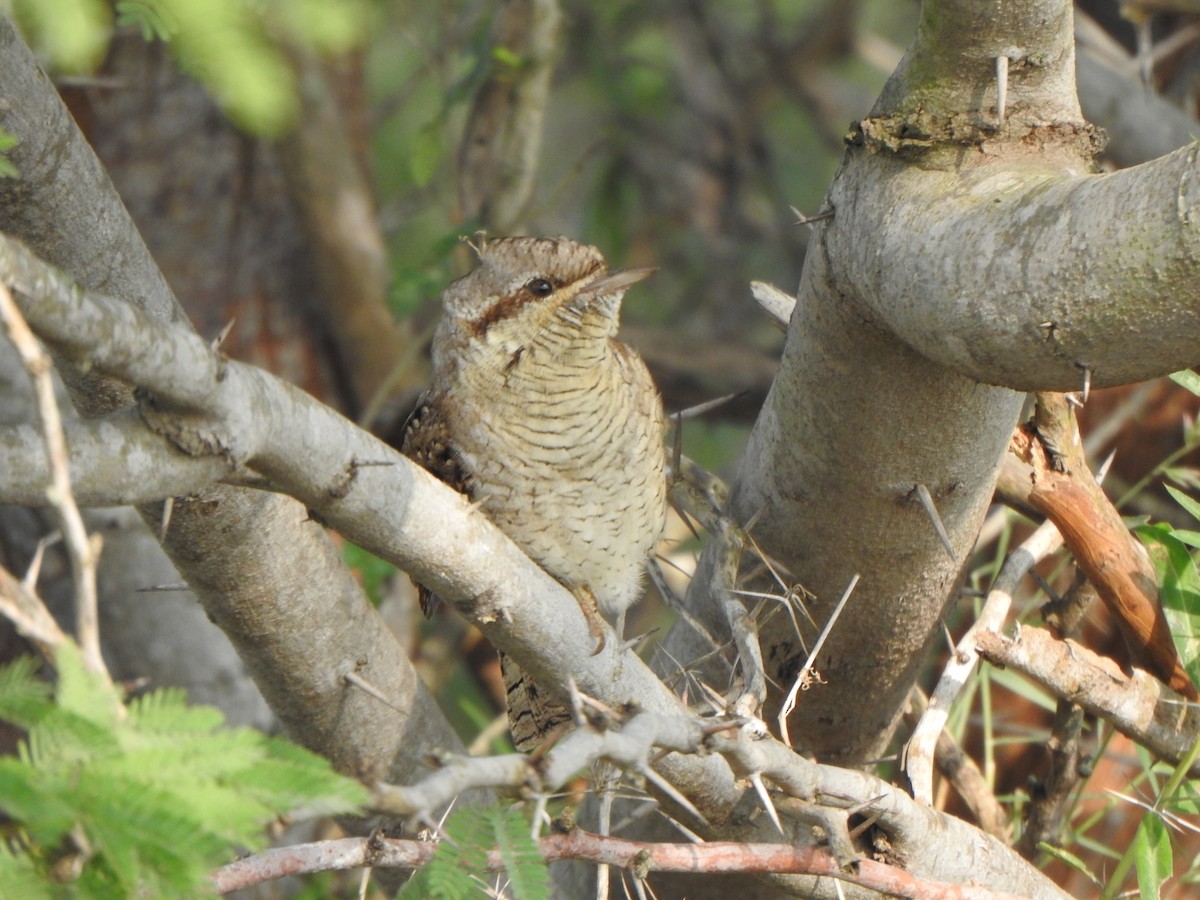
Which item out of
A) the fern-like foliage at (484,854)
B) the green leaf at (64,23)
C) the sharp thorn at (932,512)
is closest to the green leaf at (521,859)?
the fern-like foliage at (484,854)

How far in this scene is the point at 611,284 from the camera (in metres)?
2.60

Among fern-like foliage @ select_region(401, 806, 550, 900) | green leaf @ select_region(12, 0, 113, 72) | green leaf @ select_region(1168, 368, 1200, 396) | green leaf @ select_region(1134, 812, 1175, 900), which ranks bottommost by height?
green leaf @ select_region(1134, 812, 1175, 900)

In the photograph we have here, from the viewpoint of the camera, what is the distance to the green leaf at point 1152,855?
2.33 meters

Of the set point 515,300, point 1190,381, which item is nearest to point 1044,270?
point 1190,381

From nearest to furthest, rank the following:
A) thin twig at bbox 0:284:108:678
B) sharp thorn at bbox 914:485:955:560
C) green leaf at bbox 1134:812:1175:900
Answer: thin twig at bbox 0:284:108:678 < sharp thorn at bbox 914:485:955:560 < green leaf at bbox 1134:812:1175:900

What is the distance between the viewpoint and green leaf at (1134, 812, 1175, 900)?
91.7 inches

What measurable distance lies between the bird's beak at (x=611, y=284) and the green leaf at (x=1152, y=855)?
1483mm

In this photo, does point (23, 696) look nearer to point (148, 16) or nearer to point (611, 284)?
point (148, 16)

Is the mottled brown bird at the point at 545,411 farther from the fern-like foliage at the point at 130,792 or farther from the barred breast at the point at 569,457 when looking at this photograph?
the fern-like foliage at the point at 130,792

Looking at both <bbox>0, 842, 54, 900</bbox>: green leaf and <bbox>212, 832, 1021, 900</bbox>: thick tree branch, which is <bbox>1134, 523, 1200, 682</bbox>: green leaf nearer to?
<bbox>212, 832, 1021, 900</bbox>: thick tree branch

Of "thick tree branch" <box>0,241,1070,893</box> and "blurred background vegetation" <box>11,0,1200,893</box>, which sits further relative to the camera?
"blurred background vegetation" <box>11,0,1200,893</box>

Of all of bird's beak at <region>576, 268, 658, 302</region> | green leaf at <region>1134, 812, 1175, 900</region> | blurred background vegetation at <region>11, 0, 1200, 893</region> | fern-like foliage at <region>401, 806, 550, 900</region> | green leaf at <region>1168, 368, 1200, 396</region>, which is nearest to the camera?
fern-like foliage at <region>401, 806, 550, 900</region>

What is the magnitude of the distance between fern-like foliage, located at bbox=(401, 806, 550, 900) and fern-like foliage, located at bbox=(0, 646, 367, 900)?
0.34 m

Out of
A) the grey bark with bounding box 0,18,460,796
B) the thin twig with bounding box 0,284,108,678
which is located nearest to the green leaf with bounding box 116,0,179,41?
the grey bark with bounding box 0,18,460,796
